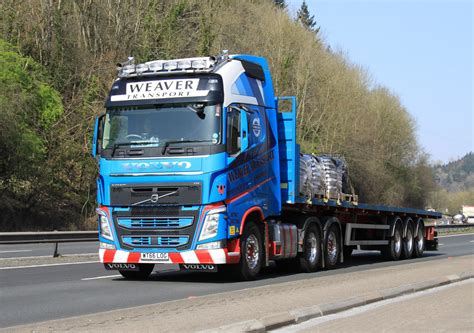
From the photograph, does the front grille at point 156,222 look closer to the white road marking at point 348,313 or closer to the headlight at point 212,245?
the headlight at point 212,245

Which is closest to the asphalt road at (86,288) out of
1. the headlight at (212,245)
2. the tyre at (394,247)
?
the headlight at (212,245)

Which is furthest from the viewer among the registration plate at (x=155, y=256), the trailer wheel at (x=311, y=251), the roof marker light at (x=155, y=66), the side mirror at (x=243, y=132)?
the trailer wheel at (x=311, y=251)

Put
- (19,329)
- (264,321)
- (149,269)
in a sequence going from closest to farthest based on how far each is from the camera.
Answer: (19,329), (264,321), (149,269)

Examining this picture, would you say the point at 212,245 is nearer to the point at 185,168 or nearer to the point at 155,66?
the point at 185,168

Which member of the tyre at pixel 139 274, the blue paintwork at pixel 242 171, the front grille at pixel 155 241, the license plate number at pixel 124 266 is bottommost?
the tyre at pixel 139 274

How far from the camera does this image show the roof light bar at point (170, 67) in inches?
587

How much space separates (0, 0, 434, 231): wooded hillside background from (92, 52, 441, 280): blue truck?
66.0ft

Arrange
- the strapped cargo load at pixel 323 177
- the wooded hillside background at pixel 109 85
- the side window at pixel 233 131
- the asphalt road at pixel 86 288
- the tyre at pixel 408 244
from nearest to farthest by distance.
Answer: the asphalt road at pixel 86 288 → the side window at pixel 233 131 → the strapped cargo load at pixel 323 177 → the tyre at pixel 408 244 → the wooded hillside background at pixel 109 85

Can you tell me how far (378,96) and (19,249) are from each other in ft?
153

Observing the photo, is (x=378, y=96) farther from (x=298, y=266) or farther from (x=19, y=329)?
(x=19, y=329)

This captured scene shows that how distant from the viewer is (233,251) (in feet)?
48.1

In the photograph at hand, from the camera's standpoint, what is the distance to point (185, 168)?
46.9 feet

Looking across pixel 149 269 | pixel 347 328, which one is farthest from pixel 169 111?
pixel 347 328

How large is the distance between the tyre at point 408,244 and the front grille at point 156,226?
11.5 m
